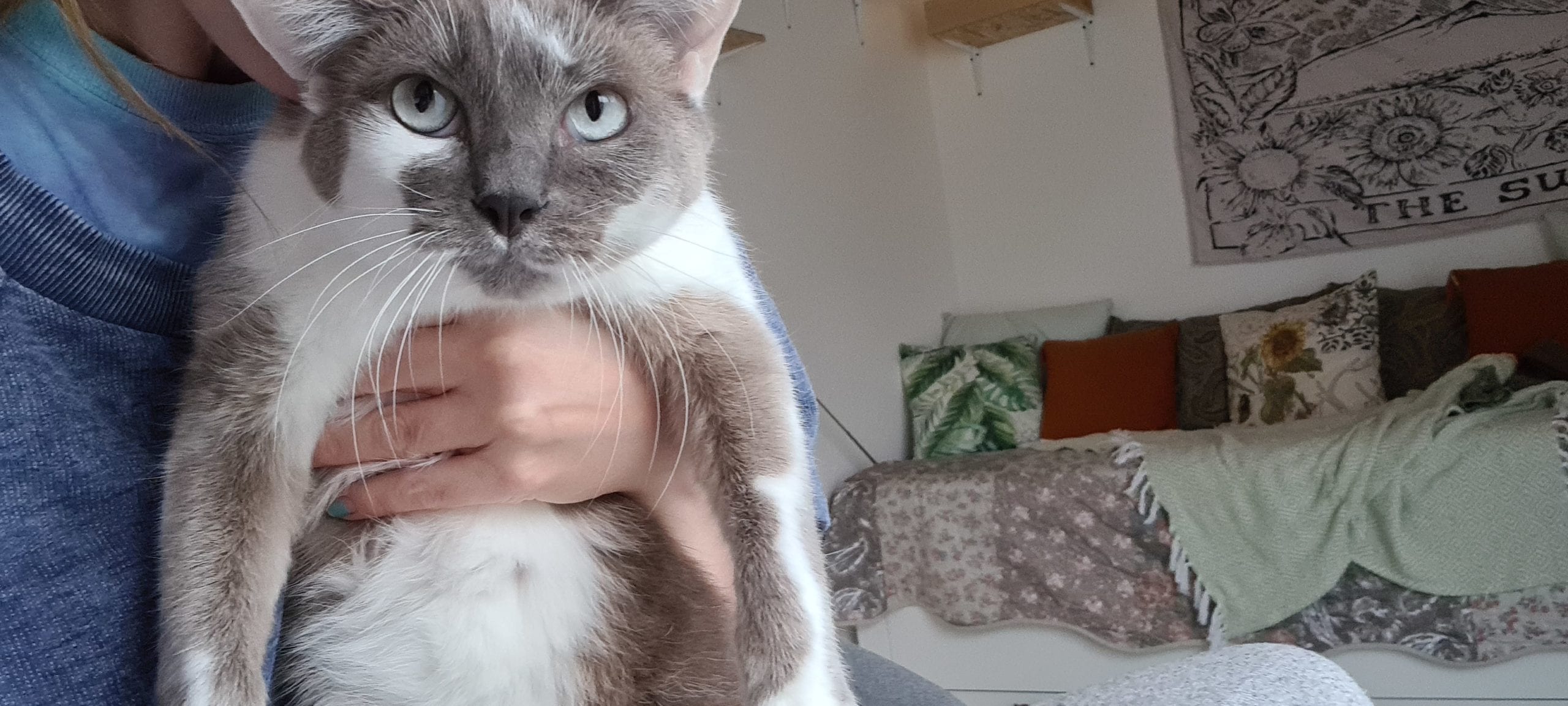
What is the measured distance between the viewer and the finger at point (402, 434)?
90cm

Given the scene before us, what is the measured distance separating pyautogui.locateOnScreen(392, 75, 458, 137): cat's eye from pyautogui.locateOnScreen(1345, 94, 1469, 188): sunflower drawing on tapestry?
13.6 ft

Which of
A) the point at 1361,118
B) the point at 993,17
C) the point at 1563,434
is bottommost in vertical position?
the point at 1563,434

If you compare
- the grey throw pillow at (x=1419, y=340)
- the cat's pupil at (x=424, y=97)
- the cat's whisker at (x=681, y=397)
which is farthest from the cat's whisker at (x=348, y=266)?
the grey throw pillow at (x=1419, y=340)

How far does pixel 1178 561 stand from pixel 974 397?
4.44 feet

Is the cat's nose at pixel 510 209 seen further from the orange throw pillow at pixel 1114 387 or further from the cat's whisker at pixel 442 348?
the orange throw pillow at pixel 1114 387

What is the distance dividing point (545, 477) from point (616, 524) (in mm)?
105

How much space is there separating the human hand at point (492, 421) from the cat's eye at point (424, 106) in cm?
18

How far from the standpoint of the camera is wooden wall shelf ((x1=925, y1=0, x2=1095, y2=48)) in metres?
4.27

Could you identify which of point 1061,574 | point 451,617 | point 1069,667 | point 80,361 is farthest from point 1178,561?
point 80,361

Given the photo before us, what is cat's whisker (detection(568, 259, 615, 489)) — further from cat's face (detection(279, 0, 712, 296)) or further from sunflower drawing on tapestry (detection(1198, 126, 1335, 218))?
sunflower drawing on tapestry (detection(1198, 126, 1335, 218))

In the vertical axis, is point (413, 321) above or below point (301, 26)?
below

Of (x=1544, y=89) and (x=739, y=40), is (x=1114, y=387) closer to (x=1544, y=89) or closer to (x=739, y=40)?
(x=1544, y=89)

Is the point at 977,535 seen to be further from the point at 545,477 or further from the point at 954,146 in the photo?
the point at 545,477

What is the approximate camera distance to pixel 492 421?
92 cm
